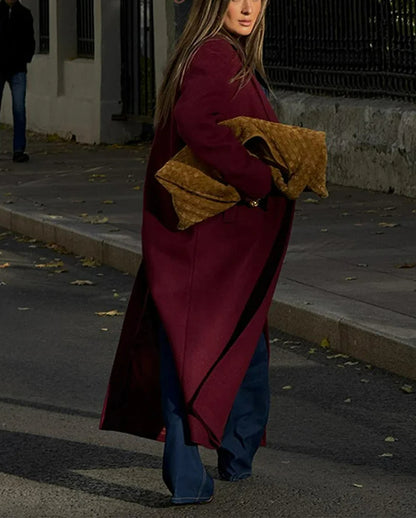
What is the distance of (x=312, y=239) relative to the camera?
34.0 feet

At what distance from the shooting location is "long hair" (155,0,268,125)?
466cm

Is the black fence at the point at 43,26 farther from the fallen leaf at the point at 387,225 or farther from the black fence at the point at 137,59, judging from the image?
the fallen leaf at the point at 387,225

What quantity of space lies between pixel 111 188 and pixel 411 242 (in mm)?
4569

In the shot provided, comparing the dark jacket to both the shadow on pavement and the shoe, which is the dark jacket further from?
the shadow on pavement

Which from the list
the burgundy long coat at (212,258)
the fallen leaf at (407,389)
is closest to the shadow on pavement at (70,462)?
the burgundy long coat at (212,258)

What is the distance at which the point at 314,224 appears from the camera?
11.2 m

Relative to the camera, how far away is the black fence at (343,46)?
1323cm

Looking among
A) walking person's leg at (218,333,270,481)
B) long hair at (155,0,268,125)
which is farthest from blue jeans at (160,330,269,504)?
long hair at (155,0,268,125)

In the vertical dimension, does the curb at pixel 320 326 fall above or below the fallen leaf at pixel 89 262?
above

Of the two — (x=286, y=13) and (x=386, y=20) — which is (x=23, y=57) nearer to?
(x=286, y=13)

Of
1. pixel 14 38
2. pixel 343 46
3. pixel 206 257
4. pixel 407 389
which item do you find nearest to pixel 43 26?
pixel 14 38

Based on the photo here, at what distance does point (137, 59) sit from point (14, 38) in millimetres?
→ 2523

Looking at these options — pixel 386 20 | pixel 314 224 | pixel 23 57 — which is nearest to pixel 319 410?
pixel 314 224

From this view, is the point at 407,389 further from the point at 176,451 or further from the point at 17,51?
the point at 17,51
